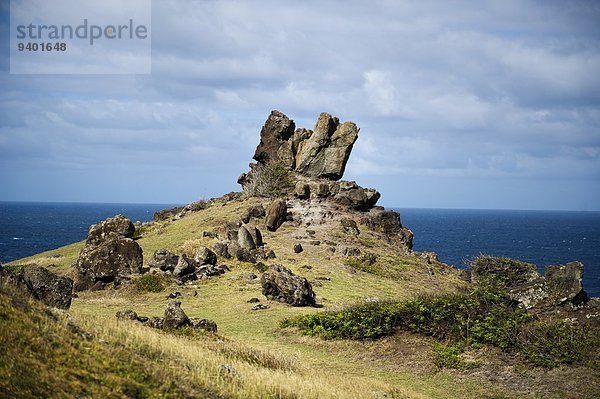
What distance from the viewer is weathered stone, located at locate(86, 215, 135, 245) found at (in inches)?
1942

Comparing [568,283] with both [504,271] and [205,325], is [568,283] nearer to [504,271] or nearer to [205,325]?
[504,271]

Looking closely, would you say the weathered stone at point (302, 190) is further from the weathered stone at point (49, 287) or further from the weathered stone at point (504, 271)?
the weathered stone at point (49, 287)

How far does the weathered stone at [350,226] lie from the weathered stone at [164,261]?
61.8 ft

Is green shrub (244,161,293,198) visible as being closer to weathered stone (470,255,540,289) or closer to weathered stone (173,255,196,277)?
weathered stone (173,255,196,277)

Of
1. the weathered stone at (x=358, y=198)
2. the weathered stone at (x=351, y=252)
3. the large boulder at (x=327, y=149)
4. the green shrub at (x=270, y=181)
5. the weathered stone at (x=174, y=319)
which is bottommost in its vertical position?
the weathered stone at (x=174, y=319)

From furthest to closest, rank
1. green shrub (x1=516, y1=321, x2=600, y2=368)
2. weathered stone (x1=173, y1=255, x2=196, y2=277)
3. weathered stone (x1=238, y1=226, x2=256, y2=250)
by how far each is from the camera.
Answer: weathered stone (x1=238, y1=226, x2=256, y2=250) < weathered stone (x1=173, y1=255, x2=196, y2=277) < green shrub (x1=516, y1=321, x2=600, y2=368)

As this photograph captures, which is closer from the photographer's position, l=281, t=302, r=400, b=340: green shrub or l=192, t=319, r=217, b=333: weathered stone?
l=192, t=319, r=217, b=333: weathered stone

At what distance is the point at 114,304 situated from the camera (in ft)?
109

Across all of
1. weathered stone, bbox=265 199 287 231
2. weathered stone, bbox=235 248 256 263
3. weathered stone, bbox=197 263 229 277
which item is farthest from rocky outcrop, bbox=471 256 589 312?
weathered stone, bbox=265 199 287 231

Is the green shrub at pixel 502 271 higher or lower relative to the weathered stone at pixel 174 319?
higher

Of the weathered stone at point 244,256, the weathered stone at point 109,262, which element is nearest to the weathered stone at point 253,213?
the weathered stone at point 244,256

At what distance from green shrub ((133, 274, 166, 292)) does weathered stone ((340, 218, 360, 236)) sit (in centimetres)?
2175

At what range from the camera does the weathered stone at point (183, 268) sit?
1561 inches

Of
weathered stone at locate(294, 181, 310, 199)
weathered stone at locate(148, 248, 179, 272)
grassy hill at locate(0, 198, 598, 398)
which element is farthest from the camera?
weathered stone at locate(294, 181, 310, 199)
